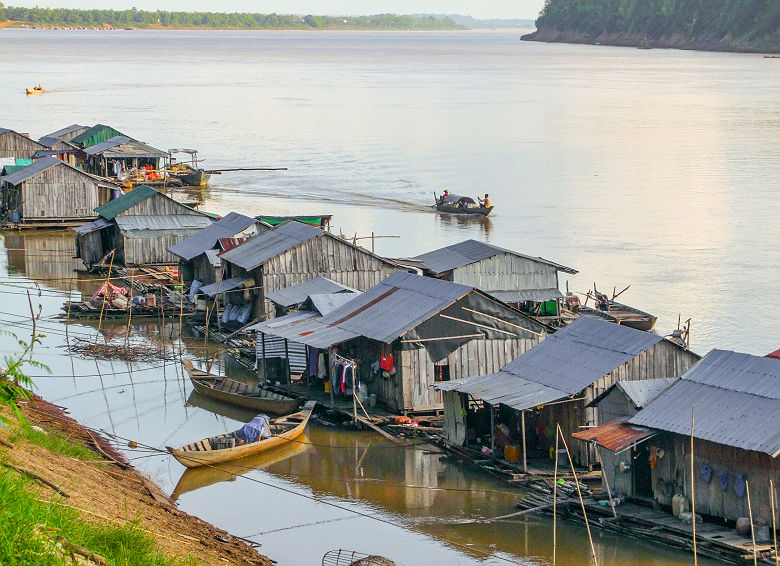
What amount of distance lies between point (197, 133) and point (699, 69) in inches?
3611

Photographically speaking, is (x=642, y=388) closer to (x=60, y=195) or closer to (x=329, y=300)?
(x=329, y=300)

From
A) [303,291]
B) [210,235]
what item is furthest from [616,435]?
[210,235]

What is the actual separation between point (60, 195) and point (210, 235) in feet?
54.5

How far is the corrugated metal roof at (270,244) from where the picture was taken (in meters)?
33.4

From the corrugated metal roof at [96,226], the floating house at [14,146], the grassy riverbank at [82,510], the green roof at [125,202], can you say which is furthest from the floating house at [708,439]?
the floating house at [14,146]

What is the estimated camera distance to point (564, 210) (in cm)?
6034

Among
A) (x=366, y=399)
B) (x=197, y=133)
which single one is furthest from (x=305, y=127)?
(x=366, y=399)

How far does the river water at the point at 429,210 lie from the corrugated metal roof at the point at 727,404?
2.11m

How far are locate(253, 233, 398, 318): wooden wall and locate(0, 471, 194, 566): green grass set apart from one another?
19.8 meters

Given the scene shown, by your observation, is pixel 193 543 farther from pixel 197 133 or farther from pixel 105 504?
pixel 197 133

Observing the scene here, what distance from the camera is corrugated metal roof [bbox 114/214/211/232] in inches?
1676

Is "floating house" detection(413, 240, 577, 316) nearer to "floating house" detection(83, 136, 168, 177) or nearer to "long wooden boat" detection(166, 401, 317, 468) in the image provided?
"long wooden boat" detection(166, 401, 317, 468)

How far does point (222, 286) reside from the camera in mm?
34125

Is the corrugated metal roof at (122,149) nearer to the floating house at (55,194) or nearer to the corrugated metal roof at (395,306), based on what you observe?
the floating house at (55,194)
